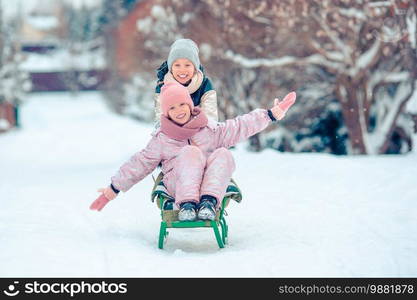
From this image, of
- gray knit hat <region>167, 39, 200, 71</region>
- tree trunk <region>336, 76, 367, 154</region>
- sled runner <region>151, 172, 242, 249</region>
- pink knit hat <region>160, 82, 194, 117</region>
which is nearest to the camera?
sled runner <region>151, 172, 242, 249</region>

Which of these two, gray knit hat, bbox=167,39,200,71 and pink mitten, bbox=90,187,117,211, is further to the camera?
gray knit hat, bbox=167,39,200,71

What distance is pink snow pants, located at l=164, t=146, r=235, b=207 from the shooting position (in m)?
5.36

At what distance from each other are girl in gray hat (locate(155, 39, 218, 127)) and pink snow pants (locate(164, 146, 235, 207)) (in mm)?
558

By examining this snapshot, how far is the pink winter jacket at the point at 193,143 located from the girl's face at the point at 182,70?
0.46 m

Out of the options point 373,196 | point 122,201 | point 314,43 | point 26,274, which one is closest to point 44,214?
point 122,201

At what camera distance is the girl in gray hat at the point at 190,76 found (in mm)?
5891

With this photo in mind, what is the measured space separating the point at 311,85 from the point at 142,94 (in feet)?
69.1

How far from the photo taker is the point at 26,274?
4551 millimetres

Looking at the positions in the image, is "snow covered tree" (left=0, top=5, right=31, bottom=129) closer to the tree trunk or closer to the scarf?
the tree trunk

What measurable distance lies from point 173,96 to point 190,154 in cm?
48

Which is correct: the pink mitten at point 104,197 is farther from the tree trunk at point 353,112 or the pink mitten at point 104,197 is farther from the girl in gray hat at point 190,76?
the tree trunk at point 353,112

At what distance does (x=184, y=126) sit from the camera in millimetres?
5586

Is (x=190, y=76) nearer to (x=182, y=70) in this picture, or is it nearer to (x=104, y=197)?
(x=182, y=70)

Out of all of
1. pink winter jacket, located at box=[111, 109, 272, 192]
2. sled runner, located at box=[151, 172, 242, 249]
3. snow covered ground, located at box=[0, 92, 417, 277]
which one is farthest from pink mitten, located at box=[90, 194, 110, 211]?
sled runner, located at box=[151, 172, 242, 249]
